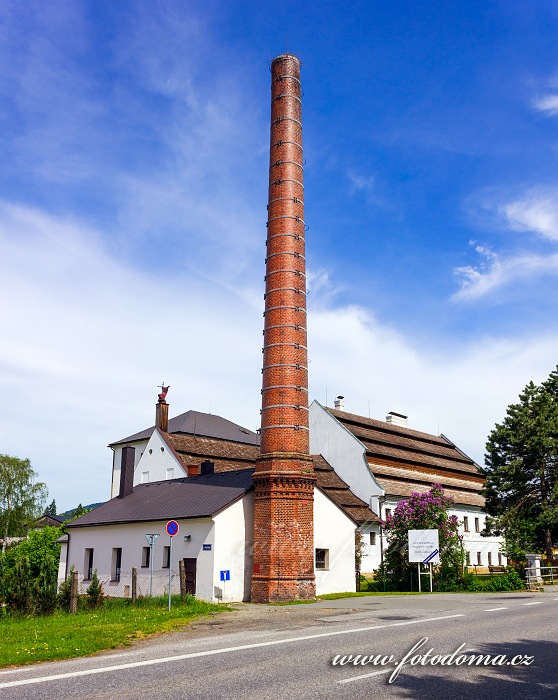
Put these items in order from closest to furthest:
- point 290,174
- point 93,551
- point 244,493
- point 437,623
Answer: point 437,623
point 244,493
point 290,174
point 93,551

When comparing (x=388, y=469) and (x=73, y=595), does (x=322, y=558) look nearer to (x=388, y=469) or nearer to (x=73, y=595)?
(x=73, y=595)

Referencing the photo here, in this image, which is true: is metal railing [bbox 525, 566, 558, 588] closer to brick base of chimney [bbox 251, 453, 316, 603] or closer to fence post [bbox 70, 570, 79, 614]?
brick base of chimney [bbox 251, 453, 316, 603]

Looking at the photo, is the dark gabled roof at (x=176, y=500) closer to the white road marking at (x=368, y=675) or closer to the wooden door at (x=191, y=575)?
the wooden door at (x=191, y=575)

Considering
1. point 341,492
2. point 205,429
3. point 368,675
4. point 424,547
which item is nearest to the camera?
point 368,675

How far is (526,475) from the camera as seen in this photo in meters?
38.0

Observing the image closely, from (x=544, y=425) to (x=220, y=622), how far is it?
2556 cm

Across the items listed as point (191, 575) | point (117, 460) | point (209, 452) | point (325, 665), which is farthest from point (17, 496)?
point (325, 665)

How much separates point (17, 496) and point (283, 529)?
4901 cm

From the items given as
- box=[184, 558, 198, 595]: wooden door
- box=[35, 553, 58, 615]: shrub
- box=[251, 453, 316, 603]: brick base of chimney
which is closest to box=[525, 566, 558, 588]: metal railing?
box=[251, 453, 316, 603]: brick base of chimney

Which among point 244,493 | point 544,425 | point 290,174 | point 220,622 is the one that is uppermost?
point 290,174

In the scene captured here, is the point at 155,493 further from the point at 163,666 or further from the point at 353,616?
the point at 163,666

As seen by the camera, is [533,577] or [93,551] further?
[93,551]

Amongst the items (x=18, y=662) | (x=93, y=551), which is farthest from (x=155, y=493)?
(x=18, y=662)

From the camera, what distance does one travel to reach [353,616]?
57.6ft
